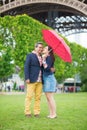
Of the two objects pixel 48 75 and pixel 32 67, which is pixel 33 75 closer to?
pixel 32 67

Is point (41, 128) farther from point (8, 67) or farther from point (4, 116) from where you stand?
point (8, 67)

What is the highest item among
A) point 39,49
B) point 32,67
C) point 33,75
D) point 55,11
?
point 55,11

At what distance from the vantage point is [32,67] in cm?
1146

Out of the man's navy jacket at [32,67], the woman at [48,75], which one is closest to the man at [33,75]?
the man's navy jacket at [32,67]

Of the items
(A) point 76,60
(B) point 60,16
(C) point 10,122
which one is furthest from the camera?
(B) point 60,16

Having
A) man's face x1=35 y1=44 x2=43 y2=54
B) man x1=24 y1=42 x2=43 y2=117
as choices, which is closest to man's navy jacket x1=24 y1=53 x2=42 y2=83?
man x1=24 y1=42 x2=43 y2=117

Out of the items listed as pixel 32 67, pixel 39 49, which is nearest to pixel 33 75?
pixel 32 67

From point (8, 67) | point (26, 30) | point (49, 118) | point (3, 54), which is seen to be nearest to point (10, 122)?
point (49, 118)

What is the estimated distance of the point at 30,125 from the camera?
9.70 m

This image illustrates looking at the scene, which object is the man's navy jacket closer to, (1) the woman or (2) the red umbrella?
(1) the woman

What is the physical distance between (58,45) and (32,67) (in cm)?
80

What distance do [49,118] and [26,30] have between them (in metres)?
30.7

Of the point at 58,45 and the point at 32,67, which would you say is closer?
the point at 58,45

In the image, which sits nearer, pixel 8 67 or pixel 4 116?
pixel 4 116
